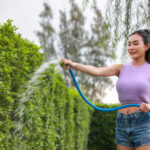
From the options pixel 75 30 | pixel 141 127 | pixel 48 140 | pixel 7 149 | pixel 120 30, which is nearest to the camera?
pixel 141 127

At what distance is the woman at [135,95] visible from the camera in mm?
2010

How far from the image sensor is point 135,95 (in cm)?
210

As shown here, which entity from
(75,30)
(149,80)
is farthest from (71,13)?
(149,80)

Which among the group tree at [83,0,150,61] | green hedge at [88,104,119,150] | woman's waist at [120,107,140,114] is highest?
tree at [83,0,150,61]

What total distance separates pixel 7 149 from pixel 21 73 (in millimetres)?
754

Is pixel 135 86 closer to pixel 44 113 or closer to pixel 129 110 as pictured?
pixel 129 110

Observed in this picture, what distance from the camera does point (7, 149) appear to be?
2.21 m

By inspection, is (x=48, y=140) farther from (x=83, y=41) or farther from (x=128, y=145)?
(x=83, y=41)

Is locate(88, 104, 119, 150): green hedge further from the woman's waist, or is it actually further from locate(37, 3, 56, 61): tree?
locate(37, 3, 56, 61): tree

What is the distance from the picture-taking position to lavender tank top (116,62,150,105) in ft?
6.82

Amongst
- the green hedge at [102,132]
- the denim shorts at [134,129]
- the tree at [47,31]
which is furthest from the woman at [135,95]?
the tree at [47,31]

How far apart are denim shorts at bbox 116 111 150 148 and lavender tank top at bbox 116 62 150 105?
13 cm

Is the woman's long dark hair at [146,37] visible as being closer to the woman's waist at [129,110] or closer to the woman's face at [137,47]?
the woman's face at [137,47]

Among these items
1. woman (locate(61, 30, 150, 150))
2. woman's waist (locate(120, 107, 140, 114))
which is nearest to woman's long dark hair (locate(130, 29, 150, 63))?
woman (locate(61, 30, 150, 150))
